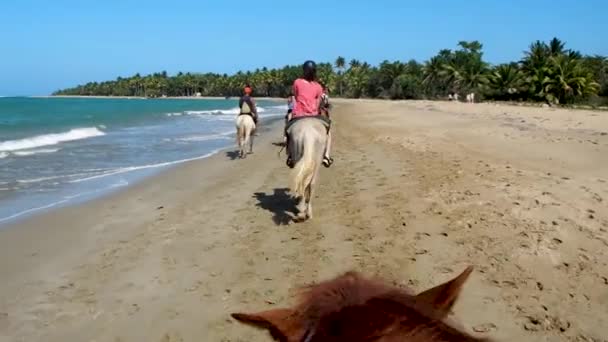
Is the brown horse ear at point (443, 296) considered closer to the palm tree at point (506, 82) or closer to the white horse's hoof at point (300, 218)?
the white horse's hoof at point (300, 218)

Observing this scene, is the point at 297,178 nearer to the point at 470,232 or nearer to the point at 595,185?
the point at 470,232

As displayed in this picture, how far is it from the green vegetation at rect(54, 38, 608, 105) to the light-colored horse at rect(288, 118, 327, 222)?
2429cm

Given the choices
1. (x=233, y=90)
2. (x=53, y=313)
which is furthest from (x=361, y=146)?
(x=233, y=90)

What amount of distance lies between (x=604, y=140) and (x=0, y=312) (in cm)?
1450

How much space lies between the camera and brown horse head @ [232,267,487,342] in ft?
3.46

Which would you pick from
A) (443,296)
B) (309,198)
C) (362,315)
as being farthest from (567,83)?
(362,315)

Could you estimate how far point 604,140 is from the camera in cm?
1466

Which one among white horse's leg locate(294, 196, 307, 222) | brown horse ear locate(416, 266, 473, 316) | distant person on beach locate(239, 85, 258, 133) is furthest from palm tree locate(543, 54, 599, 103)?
brown horse ear locate(416, 266, 473, 316)

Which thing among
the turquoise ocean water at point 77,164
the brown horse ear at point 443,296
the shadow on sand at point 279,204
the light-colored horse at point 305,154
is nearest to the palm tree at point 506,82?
the turquoise ocean water at point 77,164

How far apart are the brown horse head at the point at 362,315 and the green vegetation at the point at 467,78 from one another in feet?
99.2

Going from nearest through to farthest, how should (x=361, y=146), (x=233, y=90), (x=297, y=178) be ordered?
(x=297, y=178) → (x=361, y=146) → (x=233, y=90)

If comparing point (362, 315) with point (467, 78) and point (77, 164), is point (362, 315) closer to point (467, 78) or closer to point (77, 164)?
point (77, 164)

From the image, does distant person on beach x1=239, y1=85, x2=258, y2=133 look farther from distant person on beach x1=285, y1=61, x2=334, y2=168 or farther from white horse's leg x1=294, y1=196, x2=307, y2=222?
white horse's leg x1=294, y1=196, x2=307, y2=222

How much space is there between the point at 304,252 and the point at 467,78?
77207 mm
